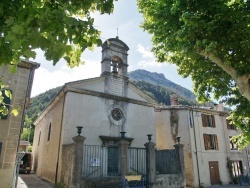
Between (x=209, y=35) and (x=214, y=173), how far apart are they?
62.9ft

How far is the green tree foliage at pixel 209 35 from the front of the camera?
8.64 metres

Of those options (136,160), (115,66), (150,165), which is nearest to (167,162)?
(136,160)

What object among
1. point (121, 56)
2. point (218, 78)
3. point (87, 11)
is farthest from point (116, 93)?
point (87, 11)

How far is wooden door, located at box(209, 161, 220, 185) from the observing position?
23322 mm

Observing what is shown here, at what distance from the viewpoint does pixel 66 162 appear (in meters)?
12.8

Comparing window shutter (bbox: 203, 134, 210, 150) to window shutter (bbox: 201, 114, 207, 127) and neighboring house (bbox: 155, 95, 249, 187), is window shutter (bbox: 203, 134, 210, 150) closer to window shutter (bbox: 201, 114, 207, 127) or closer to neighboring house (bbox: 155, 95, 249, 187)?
neighboring house (bbox: 155, 95, 249, 187)

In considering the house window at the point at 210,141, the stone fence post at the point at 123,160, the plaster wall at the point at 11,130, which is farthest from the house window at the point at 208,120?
the plaster wall at the point at 11,130

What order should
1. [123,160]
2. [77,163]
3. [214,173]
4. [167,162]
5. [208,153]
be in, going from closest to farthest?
[77,163], [123,160], [167,162], [214,173], [208,153]

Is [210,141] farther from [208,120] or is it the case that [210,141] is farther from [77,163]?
[77,163]

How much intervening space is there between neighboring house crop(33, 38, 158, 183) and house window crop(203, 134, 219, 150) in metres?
9.61

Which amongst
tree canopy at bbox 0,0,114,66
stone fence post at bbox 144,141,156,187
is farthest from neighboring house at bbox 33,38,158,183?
tree canopy at bbox 0,0,114,66

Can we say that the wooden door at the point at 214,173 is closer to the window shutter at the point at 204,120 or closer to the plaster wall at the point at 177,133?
the plaster wall at the point at 177,133

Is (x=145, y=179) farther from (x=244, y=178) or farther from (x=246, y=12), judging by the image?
(x=244, y=178)

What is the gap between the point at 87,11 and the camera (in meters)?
3.62
